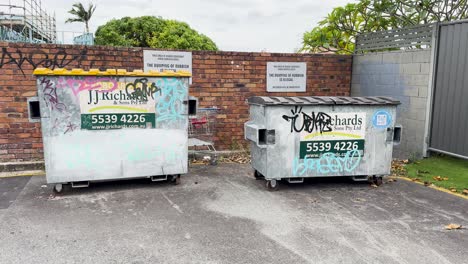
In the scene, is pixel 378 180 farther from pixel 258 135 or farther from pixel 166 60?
pixel 166 60

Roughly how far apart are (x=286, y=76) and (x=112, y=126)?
15.3 feet

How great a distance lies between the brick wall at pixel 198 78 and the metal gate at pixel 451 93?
8.29 feet

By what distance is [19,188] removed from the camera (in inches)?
233

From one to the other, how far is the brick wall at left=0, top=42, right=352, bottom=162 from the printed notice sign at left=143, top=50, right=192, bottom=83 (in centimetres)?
14

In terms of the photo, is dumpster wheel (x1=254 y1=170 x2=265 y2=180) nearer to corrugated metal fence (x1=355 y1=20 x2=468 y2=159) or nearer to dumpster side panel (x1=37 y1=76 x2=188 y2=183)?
dumpster side panel (x1=37 y1=76 x2=188 y2=183)

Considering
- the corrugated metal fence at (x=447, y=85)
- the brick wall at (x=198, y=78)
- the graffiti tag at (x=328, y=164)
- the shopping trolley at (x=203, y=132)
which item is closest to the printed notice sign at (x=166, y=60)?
the brick wall at (x=198, y=78)

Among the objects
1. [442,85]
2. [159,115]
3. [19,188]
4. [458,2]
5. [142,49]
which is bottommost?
[19,188]

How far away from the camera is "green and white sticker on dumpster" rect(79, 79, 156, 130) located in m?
5.48

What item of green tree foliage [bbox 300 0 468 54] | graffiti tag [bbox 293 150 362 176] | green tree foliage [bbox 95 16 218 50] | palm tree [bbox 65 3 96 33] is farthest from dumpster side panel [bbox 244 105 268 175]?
palm tree [bbox 65 3 96 33]

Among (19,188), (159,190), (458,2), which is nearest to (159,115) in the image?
(159,190)

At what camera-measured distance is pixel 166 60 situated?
8070mm

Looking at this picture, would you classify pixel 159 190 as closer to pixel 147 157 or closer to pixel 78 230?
pixel 147 157

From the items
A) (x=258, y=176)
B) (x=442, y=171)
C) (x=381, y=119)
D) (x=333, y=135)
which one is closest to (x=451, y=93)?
(x=442, y=171)

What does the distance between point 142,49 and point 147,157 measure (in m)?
3.08
